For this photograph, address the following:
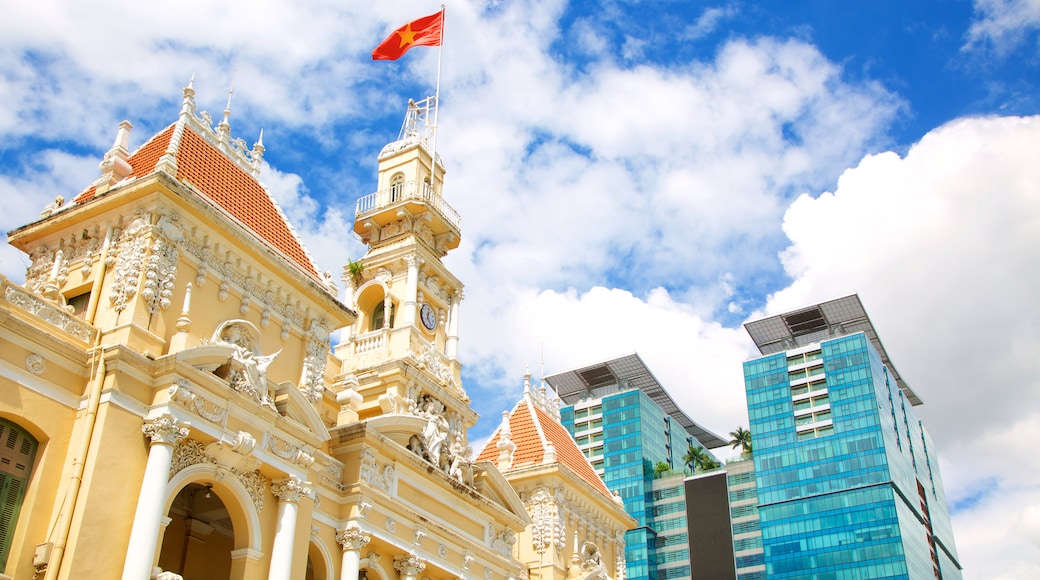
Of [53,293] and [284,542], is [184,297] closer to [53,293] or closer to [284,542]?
[53,293]

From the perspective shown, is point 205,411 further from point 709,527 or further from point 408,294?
point 709,527

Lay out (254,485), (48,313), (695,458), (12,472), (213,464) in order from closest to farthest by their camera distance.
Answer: (12,472) → (48,313) → (213,464) → (254,485) → (695,458)

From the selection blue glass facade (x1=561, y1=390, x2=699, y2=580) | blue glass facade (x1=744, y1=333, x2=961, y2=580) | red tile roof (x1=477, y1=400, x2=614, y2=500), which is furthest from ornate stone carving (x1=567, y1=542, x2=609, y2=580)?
blue glass facade (x1=561, y1=390, x2=699, y2=580)

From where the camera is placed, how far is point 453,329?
114 ft

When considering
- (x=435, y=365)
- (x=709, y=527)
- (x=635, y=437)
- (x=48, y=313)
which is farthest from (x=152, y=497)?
(x=635, y=437)

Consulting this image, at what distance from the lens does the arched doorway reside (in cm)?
2316

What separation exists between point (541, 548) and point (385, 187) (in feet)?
45.9

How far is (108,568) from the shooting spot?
1753 cm

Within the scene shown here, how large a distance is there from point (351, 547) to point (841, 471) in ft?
283

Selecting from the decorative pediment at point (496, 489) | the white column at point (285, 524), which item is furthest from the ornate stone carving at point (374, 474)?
the decorative pediment at point (496, 489)

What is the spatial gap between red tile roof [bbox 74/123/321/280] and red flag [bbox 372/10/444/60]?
9205 millimetres

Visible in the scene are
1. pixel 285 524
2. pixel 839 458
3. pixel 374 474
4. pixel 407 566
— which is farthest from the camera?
pixel 839 458

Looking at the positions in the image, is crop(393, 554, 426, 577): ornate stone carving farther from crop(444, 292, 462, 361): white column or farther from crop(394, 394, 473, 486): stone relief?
crop(444, 292, 462, 361): white column

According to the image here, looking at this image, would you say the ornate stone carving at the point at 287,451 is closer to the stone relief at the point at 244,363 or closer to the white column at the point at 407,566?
the stone relief at the point at 244,363
